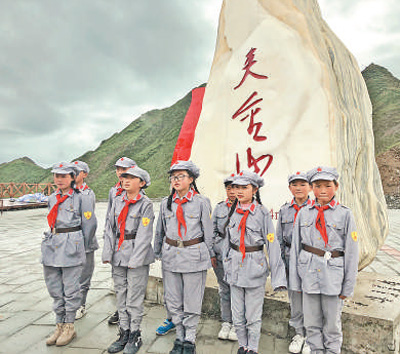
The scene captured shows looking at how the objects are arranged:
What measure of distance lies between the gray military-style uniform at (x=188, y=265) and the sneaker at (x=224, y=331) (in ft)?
1.02

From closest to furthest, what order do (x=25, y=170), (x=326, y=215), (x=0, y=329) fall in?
1. (x=326, y=215)
2. (x=0, y=329)
3. (x=25, y=170)

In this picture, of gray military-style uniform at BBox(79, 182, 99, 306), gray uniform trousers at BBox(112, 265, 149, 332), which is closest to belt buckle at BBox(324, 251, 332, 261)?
gray uniform trousers at BBox(112, 265, 149, 332)

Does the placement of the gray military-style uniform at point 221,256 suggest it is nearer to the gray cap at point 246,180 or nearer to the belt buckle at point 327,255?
the gray cap at point 246,180

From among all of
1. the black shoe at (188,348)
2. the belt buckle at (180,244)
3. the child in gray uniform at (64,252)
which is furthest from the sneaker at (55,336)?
the belt buckle at (180,244)

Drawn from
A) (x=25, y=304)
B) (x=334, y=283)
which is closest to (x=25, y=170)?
(x=25, y=304)

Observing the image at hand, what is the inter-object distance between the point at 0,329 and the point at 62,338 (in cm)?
72

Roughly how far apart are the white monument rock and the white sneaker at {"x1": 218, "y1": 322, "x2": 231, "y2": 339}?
3.80ft

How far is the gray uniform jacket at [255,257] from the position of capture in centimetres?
201

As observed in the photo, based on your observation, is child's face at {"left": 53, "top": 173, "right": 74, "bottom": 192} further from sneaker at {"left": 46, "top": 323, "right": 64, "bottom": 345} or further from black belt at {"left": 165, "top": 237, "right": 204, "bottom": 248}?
sneaker at {"left": 46, "top": 323, "right": 64, "bottom": 345}

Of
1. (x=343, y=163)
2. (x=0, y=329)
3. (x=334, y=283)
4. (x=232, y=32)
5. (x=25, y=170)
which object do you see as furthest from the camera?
(x=25, y=170)

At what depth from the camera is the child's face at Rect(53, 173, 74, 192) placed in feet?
7.88

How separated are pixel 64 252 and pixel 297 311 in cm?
185

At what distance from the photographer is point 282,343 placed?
2.33 m

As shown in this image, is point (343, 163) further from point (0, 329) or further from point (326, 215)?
point (0, 329)
